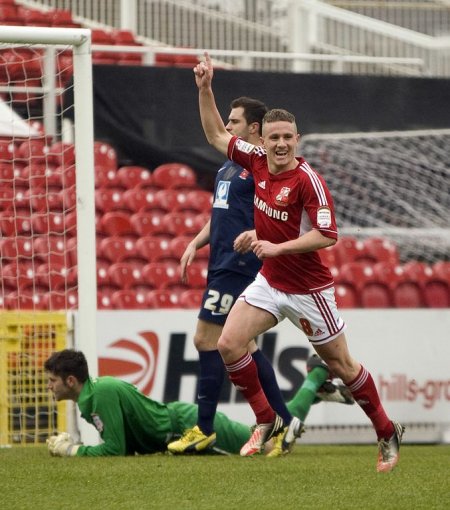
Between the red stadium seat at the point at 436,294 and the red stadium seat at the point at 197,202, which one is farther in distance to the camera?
the red stadium seat at the point at 197,202

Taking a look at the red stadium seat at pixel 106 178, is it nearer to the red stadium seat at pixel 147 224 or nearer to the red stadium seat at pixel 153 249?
the red stadium seat at pixel 147 224

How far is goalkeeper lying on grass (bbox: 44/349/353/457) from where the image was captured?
7.17 metres

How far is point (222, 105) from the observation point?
13164 mm

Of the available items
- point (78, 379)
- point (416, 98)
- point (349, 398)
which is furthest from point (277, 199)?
point (416, 98)

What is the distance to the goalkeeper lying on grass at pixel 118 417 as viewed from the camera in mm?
7168

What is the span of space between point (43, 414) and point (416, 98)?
6.60 m

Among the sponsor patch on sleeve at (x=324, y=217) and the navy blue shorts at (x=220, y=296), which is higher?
the sponsor patch on sleeve at (x=324, y=217)

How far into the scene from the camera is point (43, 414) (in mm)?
8859

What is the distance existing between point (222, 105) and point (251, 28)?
11.3ft

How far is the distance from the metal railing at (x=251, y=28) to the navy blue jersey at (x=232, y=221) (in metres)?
8.56

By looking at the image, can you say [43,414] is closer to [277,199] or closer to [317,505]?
[277,199]

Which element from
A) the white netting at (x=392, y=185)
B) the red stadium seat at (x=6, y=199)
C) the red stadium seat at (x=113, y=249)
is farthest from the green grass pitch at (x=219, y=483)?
the white netting at (x=392, y=185)

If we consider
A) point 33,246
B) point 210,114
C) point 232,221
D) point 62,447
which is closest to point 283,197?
point 210,114

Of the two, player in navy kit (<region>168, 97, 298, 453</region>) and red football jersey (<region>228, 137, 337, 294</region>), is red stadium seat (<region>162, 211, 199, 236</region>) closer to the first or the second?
player in navy kit (<region>168, 97, 298, 453</region>)
